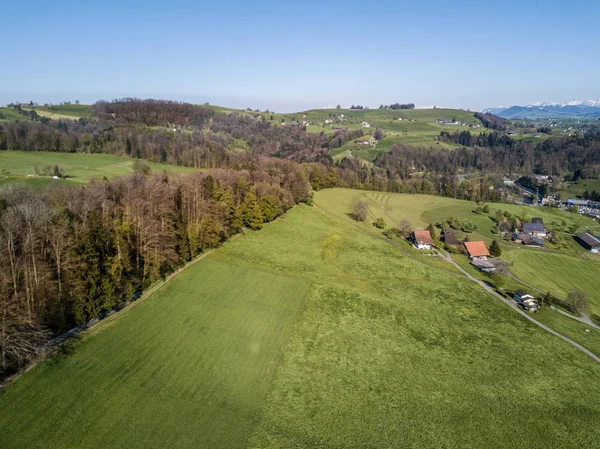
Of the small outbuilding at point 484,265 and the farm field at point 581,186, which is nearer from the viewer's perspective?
the small outbuilding at point 484,265

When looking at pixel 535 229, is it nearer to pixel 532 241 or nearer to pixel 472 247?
pixel 532 241

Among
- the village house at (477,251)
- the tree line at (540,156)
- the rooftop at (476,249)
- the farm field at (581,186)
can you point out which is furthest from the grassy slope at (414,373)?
the tree line at (540,156)

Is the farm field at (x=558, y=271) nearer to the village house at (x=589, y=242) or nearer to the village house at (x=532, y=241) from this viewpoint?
the village house at (x=532, y=241)

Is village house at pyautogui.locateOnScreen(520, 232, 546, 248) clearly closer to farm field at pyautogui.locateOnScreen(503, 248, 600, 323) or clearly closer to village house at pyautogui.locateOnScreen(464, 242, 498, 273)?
farm field at pyautogui.locateOnScreen(503, 248, 600, 323)

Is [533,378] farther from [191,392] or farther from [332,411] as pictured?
[191,392]

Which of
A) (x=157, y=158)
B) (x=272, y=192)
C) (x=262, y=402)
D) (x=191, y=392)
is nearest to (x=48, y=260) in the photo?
(x=191, y=392)

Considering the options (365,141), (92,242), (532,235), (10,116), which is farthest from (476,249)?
(10,116)
